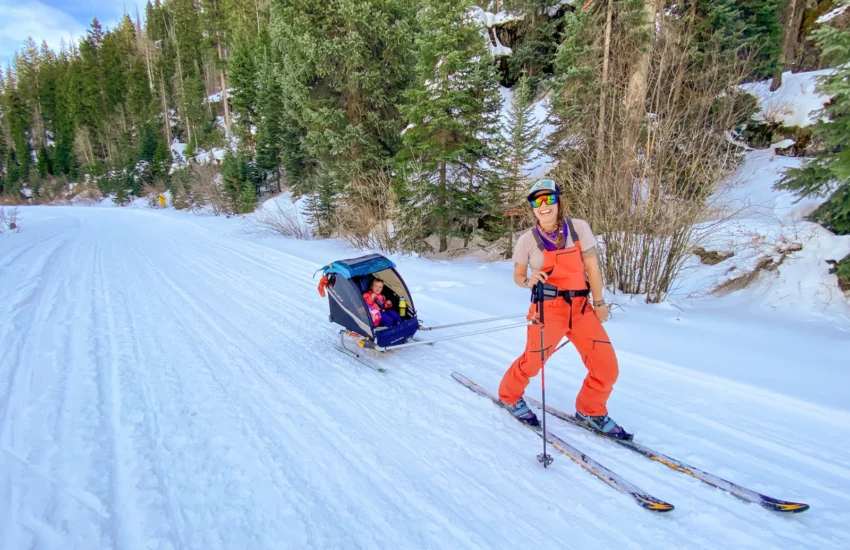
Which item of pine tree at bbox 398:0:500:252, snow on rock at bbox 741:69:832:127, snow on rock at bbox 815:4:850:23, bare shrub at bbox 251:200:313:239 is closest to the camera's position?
pine tree at bbox 398:0:500:252

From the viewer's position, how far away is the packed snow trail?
2.37 metres

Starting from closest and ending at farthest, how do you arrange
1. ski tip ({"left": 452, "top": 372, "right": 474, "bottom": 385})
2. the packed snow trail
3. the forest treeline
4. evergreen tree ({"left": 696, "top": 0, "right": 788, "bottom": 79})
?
the packed snow trail < ski tip ({"left": 452, "top": 372, "right": 474, "bottom": 385}) < the forest treeline < evergreen tree ({"left": 696, "top": 0, "right": 788, "bottom": 79})

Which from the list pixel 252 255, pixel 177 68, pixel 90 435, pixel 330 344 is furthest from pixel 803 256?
pixel 177 68

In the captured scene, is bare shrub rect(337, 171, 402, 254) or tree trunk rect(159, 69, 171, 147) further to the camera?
tree trunk rect(159, 69, 171, 147)

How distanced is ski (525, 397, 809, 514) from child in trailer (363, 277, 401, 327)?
2.32 m

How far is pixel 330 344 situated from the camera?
5.19 m

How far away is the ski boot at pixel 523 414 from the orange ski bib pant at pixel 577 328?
0.47 meters

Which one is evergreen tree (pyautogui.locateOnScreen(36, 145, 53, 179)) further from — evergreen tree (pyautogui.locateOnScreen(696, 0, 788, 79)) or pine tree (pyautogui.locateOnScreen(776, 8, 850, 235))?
pine tree (pyautogui.locateOnScreen(776, 8, 850, 235))

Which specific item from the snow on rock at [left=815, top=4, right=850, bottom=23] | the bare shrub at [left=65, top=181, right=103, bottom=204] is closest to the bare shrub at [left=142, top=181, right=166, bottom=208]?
the bare shrub at [left=65, top=181, right=103, bottom=204]

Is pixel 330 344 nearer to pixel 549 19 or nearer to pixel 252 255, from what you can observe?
pixel 252 255

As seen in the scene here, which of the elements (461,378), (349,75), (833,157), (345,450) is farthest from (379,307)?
(349,75)

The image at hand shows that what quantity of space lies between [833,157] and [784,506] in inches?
215

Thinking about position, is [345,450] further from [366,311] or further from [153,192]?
[153,192]

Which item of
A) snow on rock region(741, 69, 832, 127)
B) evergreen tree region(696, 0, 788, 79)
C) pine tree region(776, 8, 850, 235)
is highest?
evergreen tree region(696, 0, 788, 79)
